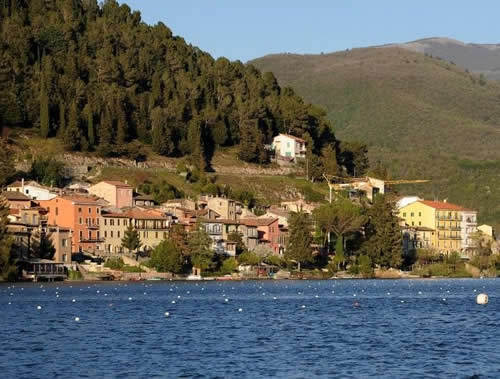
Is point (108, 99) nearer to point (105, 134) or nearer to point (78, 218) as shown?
point (105, 134)

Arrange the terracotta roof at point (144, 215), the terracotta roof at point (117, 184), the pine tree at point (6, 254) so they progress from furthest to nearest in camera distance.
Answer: the terracotta roof at point (117, 184) → the terracotta roof at point (144, 215) → the pine tree at point (6, 254)

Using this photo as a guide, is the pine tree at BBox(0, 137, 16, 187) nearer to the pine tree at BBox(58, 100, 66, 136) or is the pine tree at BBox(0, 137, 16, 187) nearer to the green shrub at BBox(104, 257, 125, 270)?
the pine tree at BBox(58, 100, 66, 136)

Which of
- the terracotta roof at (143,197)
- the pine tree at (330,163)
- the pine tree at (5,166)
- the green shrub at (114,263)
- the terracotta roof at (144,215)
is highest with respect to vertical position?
the pine tree at (330,163)

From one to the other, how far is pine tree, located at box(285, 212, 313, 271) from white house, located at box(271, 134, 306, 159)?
4908 centimetres

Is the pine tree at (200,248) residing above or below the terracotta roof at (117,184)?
below

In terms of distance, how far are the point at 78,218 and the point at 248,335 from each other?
8300 cm

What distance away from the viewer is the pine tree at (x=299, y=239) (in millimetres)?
144000

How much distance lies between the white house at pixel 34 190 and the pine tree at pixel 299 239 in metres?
27.7

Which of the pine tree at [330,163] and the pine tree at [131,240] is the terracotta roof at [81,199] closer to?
the pine tree at [131,240]

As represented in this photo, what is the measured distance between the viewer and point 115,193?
508ft

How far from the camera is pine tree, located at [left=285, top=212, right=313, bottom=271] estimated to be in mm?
144000

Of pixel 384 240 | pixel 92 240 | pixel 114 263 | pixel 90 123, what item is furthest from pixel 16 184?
pixel 384 240

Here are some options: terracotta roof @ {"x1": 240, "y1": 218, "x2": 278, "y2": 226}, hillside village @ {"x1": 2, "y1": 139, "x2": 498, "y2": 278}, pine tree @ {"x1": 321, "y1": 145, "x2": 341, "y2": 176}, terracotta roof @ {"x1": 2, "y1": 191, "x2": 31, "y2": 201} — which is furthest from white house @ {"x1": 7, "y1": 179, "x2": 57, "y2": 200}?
pine tree @ {"x1": 321, "y1": 145, "x2": 341, "y2": 176}

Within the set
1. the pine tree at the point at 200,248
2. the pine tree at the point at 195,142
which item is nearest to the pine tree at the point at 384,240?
the pine tree at the point at 200,248
